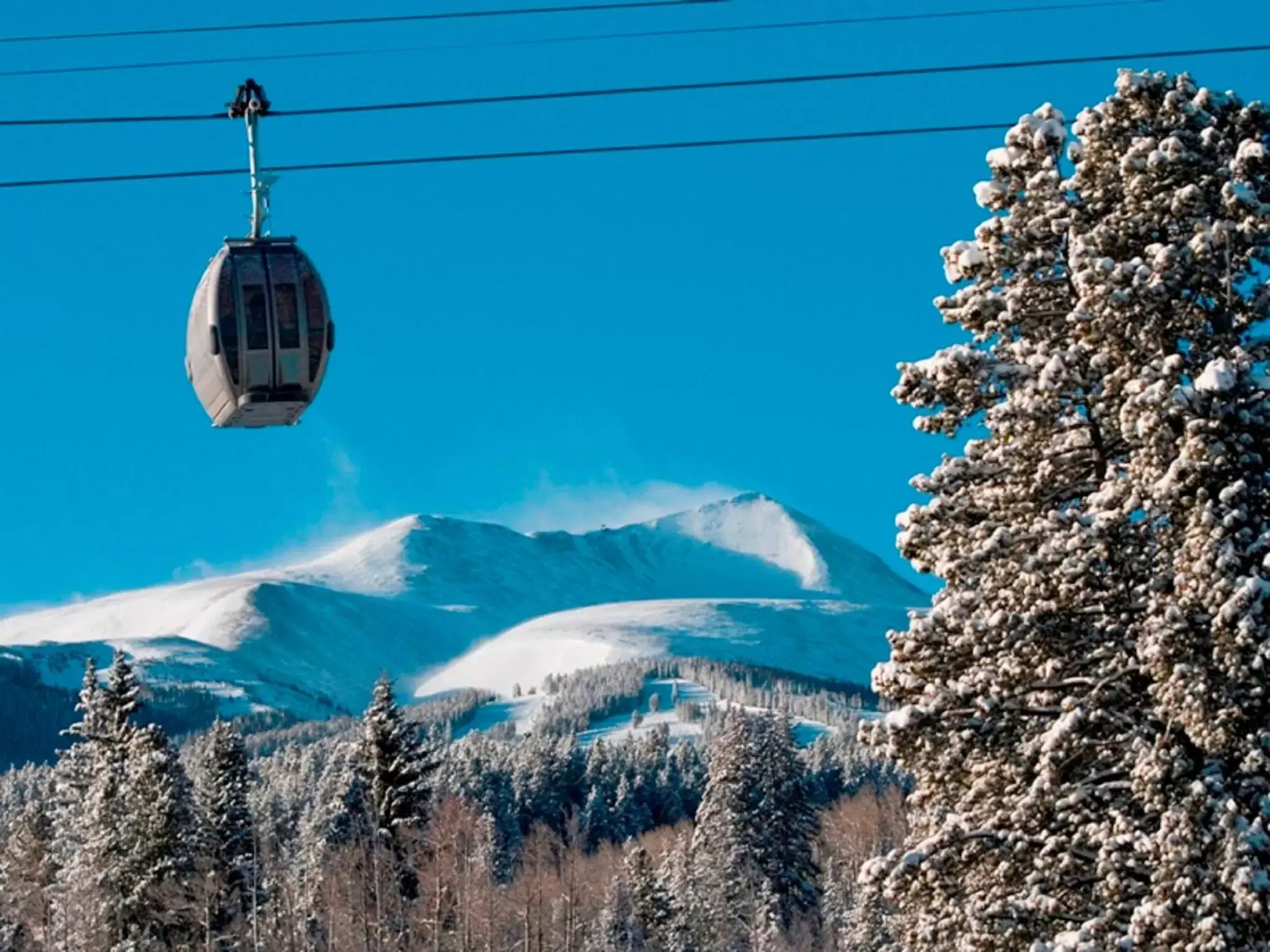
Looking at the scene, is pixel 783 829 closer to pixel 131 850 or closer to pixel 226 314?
pixel 131 850

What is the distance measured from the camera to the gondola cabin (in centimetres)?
2161

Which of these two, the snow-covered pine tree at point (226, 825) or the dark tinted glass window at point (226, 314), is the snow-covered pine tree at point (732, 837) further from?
the dark tinted glass window at point (226, 314)

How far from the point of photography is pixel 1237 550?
16781 mm

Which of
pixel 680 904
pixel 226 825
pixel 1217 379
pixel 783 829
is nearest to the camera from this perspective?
pixel 1217 379

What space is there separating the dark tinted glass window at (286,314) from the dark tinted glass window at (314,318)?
13cm

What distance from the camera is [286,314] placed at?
21656 millimetres

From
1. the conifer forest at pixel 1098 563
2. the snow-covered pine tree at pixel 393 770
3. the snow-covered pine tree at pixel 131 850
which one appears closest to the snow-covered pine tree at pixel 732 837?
the snow-covered pine tree at pixel 393 770

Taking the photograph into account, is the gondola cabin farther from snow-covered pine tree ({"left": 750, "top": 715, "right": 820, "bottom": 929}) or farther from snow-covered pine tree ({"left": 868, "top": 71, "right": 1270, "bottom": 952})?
snow-covered pine tree ({"left": 750, "top": 715, "right": 820, "bottom": 929})

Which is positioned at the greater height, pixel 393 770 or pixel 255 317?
pixel 393 770

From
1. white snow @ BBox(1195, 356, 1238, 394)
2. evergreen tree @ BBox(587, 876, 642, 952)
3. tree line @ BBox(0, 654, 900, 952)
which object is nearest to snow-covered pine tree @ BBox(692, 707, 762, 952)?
tree line @ BBox(0, 654, 900, 952)

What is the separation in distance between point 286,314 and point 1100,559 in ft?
29.2

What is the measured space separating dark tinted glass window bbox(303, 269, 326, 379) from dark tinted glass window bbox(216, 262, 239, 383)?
774 millimetres

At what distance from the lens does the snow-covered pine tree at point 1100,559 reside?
55.0ft

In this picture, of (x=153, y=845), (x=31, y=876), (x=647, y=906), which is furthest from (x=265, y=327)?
(x=647, y=906)
